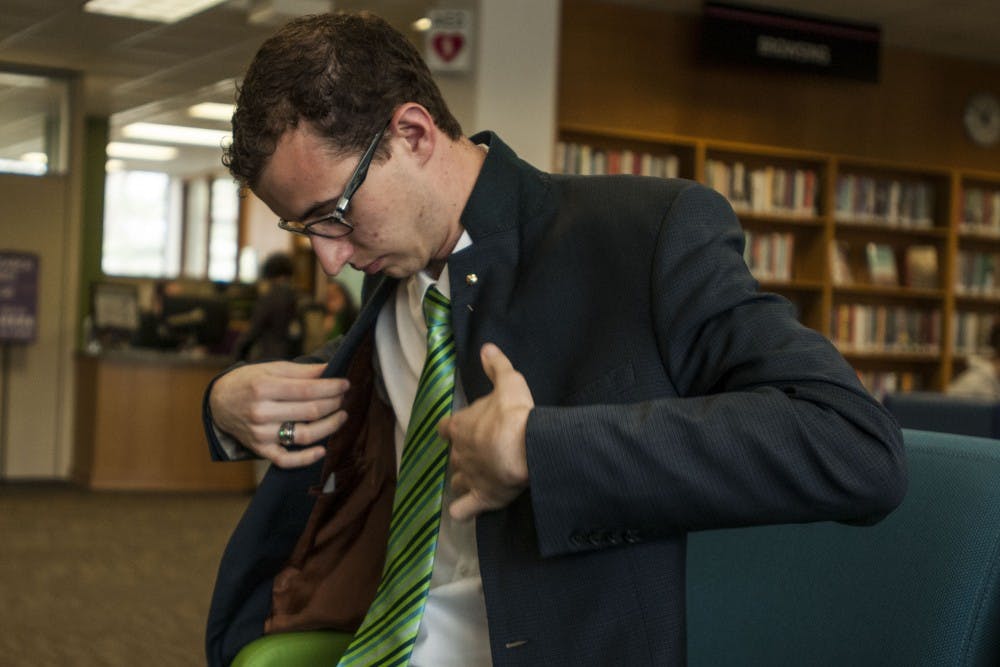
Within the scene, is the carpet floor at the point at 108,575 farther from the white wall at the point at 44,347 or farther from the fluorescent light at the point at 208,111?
the fluorescent light at the point at 208,111

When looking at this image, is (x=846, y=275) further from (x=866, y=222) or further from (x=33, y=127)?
(x=33, y=127)

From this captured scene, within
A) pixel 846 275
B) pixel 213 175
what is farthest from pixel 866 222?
pixel 213 175

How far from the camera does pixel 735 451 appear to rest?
0.99m

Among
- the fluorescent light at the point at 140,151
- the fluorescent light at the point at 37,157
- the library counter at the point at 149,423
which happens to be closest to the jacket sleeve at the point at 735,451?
the library counter at the point at 149,423

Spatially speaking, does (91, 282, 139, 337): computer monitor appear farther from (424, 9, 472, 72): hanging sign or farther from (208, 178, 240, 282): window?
(208, 178, 240, 282): window

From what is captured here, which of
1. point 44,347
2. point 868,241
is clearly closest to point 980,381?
point 868,241

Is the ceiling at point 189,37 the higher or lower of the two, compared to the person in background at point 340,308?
higher

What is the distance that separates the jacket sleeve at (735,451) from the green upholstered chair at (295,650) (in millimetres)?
550

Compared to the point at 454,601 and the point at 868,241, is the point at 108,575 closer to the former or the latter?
the point at 454,601

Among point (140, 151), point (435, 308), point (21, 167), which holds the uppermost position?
point (140, 151)

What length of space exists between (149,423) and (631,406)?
7.64 metres

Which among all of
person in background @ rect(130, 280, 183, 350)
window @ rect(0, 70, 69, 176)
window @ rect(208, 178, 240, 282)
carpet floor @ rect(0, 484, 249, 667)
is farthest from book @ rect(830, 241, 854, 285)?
window @ rect(208, 178, 240, 282)

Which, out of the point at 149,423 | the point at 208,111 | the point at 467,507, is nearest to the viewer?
the point at 467,507

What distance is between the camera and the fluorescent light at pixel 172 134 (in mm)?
12922
